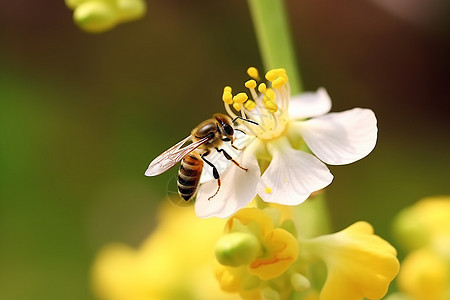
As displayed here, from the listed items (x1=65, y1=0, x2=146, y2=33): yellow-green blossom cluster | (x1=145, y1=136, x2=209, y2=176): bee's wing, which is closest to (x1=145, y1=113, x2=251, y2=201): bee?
(x1=145, y1=136, x2=209, y2=176): bee's wing

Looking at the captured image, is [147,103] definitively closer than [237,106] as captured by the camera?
No

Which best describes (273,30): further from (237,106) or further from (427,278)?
(427,278)

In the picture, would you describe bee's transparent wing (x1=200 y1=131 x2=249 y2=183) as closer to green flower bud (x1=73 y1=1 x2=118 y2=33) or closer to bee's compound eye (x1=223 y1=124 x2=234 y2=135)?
Answer: bee's compound eye (x1=223 y1=124 x2=234 y2=135)

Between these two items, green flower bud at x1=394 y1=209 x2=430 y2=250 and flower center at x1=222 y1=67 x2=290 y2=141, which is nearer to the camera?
flower center at x1=222 y1=67 x2=290 y2=141

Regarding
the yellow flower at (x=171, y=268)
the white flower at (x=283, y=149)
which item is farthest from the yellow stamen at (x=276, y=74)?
the yellow flower at (x=171, y=268)

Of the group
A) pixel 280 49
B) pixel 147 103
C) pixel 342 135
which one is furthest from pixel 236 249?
pixel 147 103
